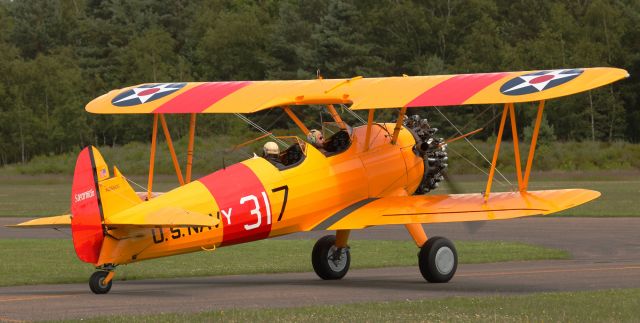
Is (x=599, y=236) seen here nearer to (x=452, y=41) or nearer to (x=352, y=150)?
(x=352, y=150)

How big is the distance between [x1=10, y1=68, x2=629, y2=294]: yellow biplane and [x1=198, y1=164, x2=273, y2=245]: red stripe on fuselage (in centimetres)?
1

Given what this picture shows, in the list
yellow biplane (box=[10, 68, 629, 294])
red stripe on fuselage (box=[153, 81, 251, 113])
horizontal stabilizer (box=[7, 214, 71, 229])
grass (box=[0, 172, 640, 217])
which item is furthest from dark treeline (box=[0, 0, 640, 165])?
horizontal stabilizer (box=[7, 214, 71, 229])

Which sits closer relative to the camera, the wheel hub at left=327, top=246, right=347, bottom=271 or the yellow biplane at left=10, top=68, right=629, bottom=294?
the yellow biplane at left=10, top=68, right=629, bottom=294

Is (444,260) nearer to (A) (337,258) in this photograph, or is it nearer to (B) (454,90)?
(A) (337,258)

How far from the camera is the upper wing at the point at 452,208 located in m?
16.5

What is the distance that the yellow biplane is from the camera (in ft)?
50.0

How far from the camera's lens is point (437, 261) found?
17.6m

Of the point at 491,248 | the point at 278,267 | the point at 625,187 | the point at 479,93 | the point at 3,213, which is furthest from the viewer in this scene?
the point at 625,187

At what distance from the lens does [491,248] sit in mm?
23656

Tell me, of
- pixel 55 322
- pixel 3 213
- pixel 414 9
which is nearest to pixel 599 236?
pixel 55 322

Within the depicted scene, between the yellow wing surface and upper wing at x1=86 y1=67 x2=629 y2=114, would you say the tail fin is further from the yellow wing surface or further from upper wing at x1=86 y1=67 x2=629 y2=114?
upper wing at x1=86 y1=67 x2=629 y2=114

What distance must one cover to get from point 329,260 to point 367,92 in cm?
288

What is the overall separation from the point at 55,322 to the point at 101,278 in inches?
109

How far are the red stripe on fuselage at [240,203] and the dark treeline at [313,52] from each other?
142ft
